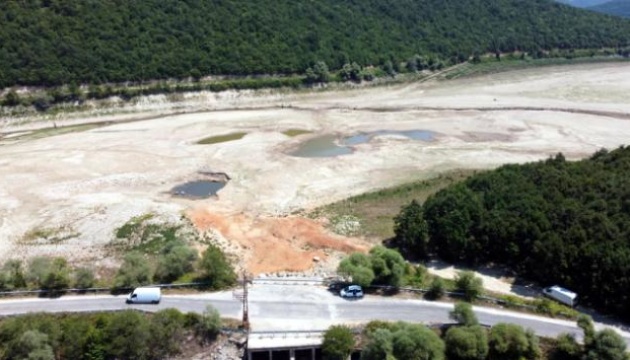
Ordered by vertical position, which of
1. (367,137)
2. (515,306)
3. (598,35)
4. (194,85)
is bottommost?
(515,306)

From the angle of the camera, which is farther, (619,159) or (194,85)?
(194,85)

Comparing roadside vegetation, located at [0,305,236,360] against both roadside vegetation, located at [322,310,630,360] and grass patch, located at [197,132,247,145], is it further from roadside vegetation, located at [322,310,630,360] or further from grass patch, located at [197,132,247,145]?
grass patch, located at [197,132,247,145]

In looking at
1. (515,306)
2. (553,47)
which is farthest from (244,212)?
(553,47)

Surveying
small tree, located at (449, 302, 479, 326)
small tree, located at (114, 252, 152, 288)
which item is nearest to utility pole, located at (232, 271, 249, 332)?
small tree, located at (114, 252, 152, 288)

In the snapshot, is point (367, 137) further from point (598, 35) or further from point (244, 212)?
point (598, 35)

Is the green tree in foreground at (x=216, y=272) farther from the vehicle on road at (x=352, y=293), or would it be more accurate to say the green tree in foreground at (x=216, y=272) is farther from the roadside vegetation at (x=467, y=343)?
the roadside vegetation at (x=467, y=343)

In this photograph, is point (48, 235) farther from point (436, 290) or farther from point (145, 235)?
point (436, 290)
